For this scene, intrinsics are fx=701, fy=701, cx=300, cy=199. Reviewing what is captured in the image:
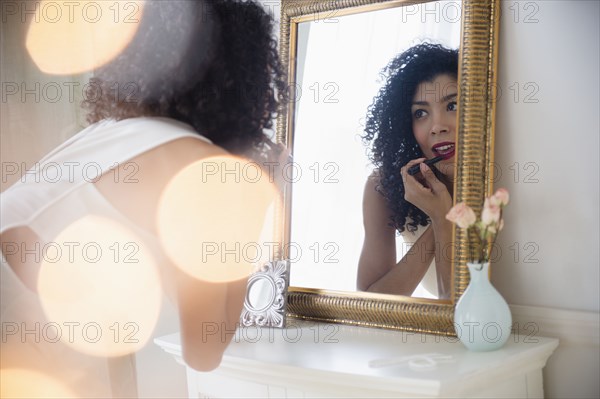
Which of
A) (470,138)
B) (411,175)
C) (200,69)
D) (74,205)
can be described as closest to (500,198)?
(470,138)

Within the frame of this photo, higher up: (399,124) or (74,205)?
(399,124)

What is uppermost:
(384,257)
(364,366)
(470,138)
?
(470,138)

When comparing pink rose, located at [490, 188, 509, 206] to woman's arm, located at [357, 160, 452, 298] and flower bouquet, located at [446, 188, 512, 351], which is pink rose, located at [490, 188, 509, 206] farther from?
woman's arm, located at [357, 160, 452, 298]

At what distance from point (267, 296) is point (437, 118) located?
724mm

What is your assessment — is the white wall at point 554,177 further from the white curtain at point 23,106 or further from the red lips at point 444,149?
the white curtain at point 23,106

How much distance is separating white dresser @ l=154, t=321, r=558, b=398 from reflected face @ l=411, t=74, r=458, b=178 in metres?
0.49

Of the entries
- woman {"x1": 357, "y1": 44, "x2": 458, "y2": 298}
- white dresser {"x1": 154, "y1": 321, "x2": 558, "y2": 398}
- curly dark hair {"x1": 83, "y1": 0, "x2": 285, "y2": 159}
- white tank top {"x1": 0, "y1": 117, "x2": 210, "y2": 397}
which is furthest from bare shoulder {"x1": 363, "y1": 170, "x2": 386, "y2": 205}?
white tank top {"x1": 0, "y1": 117, "x2": 210, "y2": 397}

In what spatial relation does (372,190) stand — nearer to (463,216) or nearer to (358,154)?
(358,154)

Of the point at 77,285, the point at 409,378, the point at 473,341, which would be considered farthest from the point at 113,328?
the point at 473,341

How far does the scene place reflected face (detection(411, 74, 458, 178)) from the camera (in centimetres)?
192

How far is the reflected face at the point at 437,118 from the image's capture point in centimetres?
192

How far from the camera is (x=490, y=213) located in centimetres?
169

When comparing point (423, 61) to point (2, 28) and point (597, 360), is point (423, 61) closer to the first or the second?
point (597, 360)

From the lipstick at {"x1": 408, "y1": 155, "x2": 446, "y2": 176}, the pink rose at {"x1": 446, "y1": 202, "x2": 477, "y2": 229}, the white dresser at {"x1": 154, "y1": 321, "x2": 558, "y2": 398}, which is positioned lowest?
the white dresser at {"x1": 154, "y1": 321, "x2": 558, "y2": 398}
